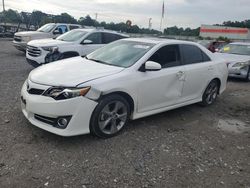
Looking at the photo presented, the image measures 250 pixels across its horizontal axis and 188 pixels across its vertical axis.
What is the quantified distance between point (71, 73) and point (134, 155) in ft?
5.18

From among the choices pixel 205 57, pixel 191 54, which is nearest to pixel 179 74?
pixel 191 54

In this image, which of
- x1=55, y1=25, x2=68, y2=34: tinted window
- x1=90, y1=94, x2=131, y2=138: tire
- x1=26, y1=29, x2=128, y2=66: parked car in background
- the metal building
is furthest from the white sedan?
the metal building

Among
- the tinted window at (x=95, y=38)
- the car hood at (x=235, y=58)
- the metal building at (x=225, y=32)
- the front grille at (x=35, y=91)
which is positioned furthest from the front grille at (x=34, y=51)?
the metal building at (x=225, y=32)

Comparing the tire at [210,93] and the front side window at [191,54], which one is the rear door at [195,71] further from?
the tire at [210,93]

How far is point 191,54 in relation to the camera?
587 cm

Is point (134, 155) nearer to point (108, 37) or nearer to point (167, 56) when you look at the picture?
point (167, 56)

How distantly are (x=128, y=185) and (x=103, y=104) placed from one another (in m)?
1.31

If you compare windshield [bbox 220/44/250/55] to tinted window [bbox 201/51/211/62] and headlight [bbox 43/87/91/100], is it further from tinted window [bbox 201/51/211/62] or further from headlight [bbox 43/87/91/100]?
headlight [bbox 43/87/91/100]

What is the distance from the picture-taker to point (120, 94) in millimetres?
4348

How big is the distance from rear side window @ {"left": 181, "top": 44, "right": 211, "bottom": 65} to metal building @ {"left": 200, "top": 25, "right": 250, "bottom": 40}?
54.9 metres

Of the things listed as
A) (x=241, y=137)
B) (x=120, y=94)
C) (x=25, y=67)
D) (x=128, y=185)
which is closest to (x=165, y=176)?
(x=128, y=185)

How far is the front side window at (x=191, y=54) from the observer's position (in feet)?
18.6

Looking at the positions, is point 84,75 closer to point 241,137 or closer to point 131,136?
point 131,136

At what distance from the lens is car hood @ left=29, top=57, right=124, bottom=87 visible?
402 cm
